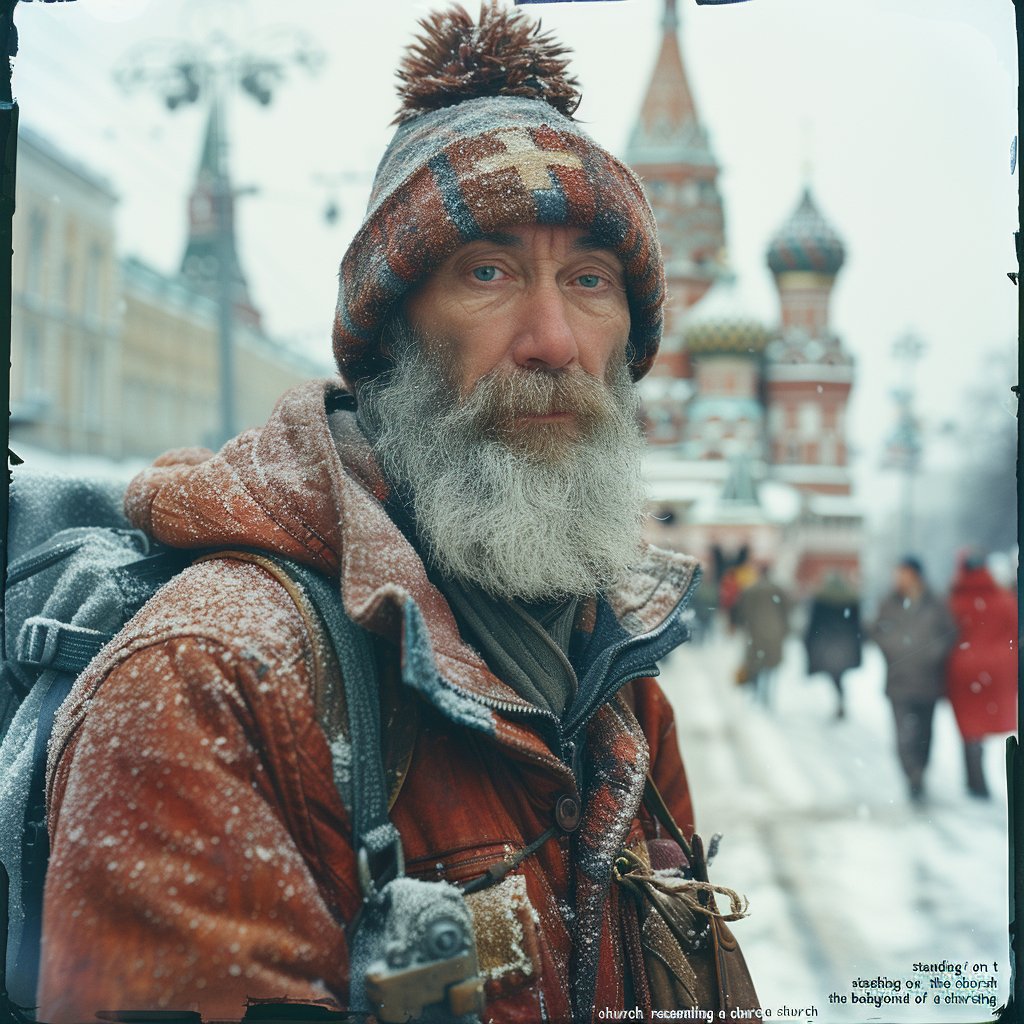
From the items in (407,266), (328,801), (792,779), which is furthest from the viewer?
(792,779)

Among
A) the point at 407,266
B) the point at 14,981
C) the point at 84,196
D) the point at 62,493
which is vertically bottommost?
the point at 14,981

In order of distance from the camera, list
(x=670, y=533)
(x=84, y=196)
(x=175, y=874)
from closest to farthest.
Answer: (x=175, y=874)
(x=84, y=196)
(x=670, y=533)

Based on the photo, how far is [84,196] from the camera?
535 inches

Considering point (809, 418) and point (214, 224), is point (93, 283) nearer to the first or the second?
point (214, 224)

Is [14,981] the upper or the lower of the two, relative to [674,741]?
lower

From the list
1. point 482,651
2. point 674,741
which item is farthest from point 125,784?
point 674,741

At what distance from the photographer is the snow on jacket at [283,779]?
107cm

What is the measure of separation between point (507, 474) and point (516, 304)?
0.28 metres

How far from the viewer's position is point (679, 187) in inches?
1204

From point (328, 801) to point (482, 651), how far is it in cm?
36

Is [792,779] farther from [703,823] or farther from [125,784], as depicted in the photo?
[125,784]

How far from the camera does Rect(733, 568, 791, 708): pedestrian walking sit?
1077 centimetres

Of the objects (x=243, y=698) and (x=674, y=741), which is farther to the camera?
(x=674, y=741)

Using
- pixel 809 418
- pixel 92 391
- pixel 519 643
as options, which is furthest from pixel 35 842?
pixel 809 418
